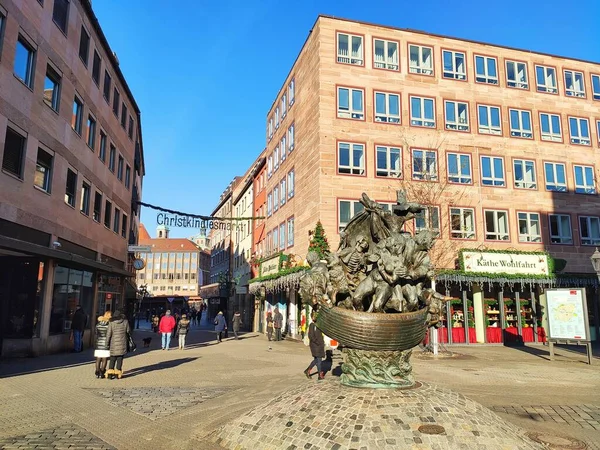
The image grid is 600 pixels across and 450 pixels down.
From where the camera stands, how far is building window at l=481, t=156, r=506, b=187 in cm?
2825

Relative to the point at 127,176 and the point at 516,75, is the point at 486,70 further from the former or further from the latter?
the point at 127,176

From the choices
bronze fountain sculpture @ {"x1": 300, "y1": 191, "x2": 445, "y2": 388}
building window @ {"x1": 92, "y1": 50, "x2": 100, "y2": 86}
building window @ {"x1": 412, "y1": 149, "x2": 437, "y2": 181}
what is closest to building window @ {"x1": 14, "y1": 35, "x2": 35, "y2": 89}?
building window @ {"x1": 92, "y1": 50, "x2": 100, "y2": 86}

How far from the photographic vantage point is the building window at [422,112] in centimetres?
2783

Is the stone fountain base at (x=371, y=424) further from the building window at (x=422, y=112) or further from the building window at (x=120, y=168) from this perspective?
the building window at (x=120, y=168)

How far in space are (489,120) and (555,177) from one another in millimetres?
5525

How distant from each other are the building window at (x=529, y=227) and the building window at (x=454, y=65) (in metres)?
9.23

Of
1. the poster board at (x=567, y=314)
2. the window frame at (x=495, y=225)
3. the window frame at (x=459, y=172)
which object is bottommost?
the poster board at (x=567, y=314)

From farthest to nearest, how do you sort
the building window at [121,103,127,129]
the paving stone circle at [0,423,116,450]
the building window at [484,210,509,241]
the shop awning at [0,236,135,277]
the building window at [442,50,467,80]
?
the building window at [121,103,127,129]
the building window at [442,50,467,80]
the building window at [484,210,509,241]
the shop awning at [0,236,135,277]
the paving stone circle at [0,423,116,450]

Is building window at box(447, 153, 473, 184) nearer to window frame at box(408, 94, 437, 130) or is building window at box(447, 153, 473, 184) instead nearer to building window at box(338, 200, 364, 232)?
window frame at box(408, 94, 437, 130)

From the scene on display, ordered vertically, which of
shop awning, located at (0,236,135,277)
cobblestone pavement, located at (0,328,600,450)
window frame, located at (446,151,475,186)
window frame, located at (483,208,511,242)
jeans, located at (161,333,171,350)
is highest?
window frame, located at (446,151,475,186)

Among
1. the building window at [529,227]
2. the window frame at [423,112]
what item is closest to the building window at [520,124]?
the building window at [529,227]

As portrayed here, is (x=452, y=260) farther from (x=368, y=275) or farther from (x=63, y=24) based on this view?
(x=63, y=24)

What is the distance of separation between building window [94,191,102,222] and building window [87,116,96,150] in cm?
259

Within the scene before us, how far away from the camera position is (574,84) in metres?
31.5
